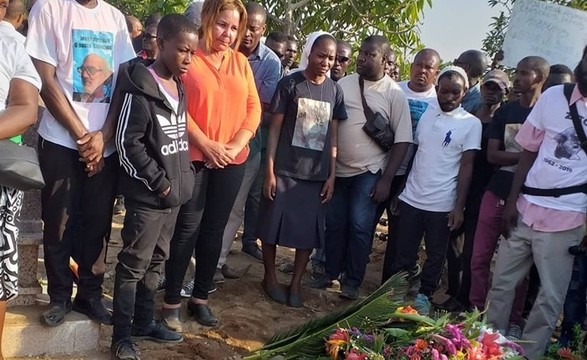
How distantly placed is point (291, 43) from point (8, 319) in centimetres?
413

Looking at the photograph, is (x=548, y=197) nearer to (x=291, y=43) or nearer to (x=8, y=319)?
(x=8, y=319)

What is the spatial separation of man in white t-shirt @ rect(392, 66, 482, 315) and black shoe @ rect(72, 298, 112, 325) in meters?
2.14

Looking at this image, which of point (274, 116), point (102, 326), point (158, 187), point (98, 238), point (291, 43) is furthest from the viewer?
point (291, 43)

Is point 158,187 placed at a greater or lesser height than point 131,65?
lesser

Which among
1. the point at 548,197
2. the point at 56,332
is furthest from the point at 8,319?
the point at 548,197

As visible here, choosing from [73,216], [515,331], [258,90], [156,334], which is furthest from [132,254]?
[515,331]

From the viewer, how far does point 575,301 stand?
13.7 feet

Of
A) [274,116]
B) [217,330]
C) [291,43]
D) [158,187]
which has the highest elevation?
[291,43]

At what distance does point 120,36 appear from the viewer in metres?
3.59

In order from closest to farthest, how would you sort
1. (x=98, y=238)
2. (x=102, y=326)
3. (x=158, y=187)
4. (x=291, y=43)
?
(x=158, y=187) → (x=98, y=238) → (x=102, y=326) → (x=291, y=43)

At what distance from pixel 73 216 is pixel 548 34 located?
4.89 metres

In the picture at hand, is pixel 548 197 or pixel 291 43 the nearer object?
pixel 548 197

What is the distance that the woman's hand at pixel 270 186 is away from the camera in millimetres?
4711

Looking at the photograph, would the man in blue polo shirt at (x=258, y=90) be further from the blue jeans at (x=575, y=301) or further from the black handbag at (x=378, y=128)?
the blue jeans at (x=575, y=301)
